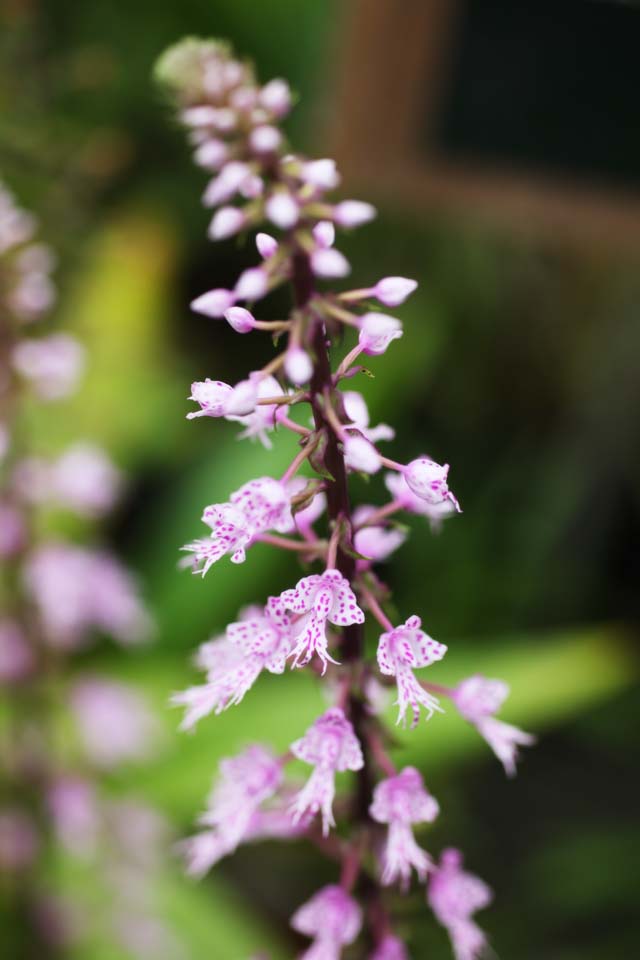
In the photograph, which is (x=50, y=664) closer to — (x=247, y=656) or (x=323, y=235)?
(x=247, y=656)

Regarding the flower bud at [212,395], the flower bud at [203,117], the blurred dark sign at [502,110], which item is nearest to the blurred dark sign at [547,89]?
the blurred dark sign at [502,110]

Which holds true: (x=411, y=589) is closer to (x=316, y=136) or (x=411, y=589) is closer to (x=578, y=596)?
(x=578, y=596)

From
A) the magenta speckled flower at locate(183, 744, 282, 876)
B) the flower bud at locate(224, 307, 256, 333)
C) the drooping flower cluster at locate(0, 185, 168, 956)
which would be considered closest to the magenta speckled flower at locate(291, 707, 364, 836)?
the magenta speckled flower at locate(183, 744, 282, 876)

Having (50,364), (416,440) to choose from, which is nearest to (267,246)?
(50,364)

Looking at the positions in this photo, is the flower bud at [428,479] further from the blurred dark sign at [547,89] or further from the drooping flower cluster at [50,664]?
the blurred dark sign at [547,89]

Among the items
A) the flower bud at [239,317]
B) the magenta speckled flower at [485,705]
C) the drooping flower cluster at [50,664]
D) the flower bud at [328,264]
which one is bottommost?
the drooping flower cluster at [50,664]

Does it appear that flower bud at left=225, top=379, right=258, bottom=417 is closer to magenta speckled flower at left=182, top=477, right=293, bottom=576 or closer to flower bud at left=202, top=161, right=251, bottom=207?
magenta speckled flower at left=182, top=477, right=293, bottom=576

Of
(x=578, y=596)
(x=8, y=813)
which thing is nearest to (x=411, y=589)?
(x=578, y=596)
